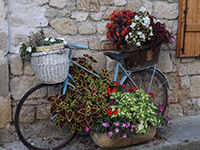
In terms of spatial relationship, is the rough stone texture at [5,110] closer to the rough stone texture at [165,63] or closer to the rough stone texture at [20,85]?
the rough stone texture at [20,85]

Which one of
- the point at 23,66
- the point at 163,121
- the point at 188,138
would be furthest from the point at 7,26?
the point at 188,138

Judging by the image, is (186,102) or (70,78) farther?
(186,102)

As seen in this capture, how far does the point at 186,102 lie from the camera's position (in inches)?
165

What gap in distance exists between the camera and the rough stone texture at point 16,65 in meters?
3.23

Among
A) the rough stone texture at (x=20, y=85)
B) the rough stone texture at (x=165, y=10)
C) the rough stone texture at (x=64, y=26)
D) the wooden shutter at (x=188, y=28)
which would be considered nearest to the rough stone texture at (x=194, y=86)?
the wooden shutter at (x=188, y=28)

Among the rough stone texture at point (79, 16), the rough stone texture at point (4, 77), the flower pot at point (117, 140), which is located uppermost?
the rough stone texture at point (79, 16)

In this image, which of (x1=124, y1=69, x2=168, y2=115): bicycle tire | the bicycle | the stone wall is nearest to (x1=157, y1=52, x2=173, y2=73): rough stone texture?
the stone wall

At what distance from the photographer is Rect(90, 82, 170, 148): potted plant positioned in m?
2.92

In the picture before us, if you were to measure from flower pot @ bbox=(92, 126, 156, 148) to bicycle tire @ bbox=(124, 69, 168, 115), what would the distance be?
83cm

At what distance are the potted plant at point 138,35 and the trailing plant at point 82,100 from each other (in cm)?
46

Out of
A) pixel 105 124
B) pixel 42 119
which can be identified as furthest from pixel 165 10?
pixel 42 119

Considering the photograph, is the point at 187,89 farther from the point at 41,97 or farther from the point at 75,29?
the point at 41,97

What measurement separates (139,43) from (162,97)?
50.3 inches

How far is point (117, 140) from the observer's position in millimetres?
2971
